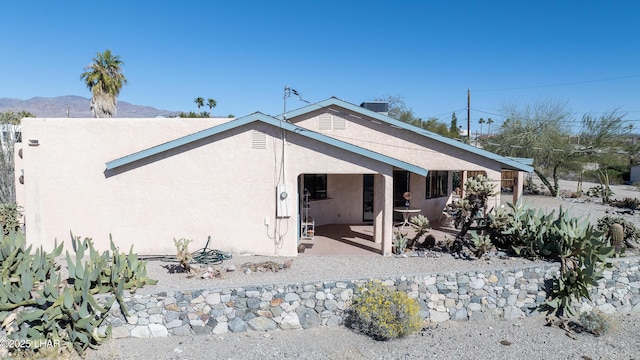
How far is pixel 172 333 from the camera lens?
866cm

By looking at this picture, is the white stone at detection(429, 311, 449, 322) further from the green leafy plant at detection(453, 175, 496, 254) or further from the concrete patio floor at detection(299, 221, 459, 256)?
the concrete patio floor at detection(299, 221, 459, 256)

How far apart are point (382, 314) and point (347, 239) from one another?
5413 millimetres

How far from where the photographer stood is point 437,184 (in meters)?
18.3

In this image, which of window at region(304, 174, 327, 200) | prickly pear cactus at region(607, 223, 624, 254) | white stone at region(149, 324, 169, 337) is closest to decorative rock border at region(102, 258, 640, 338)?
white stone at region(149, 324, 169, 337)

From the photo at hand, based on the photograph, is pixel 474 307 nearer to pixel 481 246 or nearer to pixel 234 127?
pixel 481 246

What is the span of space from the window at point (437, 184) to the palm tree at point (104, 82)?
812 inches

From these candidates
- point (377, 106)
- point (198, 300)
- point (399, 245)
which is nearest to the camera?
point (198, 300)

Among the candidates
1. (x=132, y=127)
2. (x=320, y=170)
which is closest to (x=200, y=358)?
(x=320, y=170)

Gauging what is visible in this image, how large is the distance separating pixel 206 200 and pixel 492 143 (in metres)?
27.5

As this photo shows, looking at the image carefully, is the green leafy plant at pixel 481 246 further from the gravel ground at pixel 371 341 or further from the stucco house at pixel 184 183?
the stucco house at pixel 184 183

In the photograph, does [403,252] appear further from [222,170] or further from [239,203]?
[222,170]

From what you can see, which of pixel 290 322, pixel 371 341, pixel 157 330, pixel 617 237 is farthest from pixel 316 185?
pixel 617 237

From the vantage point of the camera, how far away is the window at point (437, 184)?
1772 centimetres

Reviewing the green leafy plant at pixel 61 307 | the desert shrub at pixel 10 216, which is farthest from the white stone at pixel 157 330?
the desert shrub at pixel 10 216
